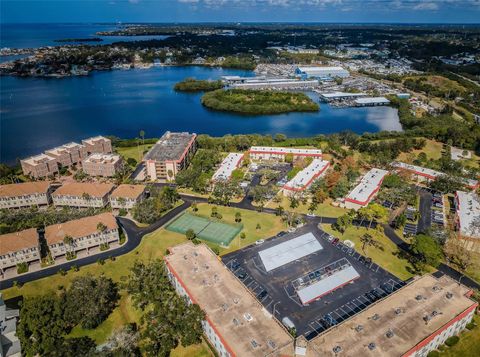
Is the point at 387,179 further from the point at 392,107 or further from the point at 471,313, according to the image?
the point at 392,107

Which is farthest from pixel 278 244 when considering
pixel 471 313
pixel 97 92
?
pixel 97 92

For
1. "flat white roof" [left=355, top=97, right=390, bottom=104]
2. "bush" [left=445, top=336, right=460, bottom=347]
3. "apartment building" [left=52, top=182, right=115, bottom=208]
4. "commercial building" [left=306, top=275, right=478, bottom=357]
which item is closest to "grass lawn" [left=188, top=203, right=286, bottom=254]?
"apartment building" [left=52, top=182, right=115, bottom=208]

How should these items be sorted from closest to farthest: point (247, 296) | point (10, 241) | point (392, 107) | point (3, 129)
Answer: point (247, 296) < point (10, 241) < point (3, 129) < point (392, 107)

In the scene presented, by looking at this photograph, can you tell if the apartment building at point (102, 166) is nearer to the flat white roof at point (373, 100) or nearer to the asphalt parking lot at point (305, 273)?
the asphalt parking lot at point (305, 273)

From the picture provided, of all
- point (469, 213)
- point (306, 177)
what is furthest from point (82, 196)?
point (469, 213)

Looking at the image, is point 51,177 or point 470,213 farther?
A: point 51,177
